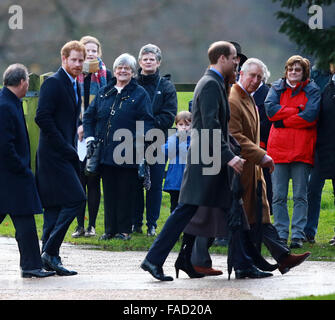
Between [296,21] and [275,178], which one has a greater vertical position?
[296,21]

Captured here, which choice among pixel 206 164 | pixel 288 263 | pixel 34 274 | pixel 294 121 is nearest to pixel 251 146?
pixel 206 164

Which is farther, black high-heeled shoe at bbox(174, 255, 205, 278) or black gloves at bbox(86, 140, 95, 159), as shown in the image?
black gloves at bbox(86, 140, 95, 159)

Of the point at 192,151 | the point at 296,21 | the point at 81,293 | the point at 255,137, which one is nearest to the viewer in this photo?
the point at 296,21

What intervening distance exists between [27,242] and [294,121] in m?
3.34

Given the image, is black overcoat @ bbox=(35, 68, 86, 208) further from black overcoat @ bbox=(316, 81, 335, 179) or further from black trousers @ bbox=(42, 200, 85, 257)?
black overcoat @ bbox=(316, 81, 335, 179)

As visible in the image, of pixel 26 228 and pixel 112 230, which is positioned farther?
pixel 112 230

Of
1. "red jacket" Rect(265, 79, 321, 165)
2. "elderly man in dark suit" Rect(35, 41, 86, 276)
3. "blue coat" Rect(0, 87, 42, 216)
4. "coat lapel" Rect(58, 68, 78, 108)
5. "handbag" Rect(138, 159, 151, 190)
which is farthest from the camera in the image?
"handbag" Rect(138, 159, 151, 190)

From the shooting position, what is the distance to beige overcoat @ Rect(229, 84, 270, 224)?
7184mm

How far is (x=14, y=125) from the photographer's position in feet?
23.0

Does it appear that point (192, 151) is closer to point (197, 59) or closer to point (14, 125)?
point (197, 59)

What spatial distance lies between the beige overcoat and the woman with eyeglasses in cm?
198

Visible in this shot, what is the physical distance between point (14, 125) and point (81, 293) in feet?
5.21

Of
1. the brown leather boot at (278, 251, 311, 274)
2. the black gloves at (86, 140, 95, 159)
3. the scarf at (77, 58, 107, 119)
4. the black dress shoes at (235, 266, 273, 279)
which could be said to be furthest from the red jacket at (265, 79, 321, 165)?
the black dress shoes at (235, 266, 273, 279)
